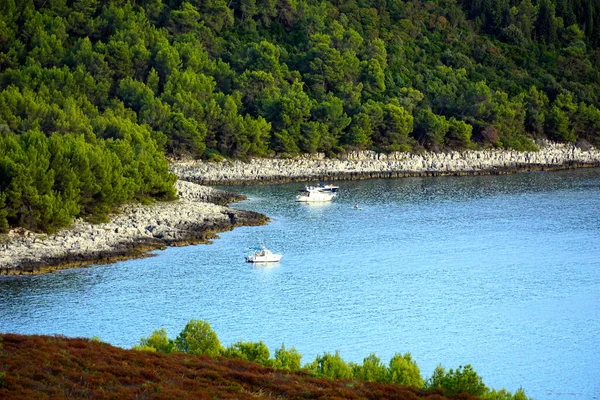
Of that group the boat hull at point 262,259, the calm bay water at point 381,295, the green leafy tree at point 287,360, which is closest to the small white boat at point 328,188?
the calm bay water at point 381,295

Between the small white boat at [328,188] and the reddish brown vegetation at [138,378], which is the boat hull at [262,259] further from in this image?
the small white boat at [328,188]

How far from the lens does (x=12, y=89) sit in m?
64.1

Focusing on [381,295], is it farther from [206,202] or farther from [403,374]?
[206,202]

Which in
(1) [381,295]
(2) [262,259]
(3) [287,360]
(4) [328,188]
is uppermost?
(4) [328,188]

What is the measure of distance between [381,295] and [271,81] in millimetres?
44500

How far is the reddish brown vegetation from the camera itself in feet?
55.4

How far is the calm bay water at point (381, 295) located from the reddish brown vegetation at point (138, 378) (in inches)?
296

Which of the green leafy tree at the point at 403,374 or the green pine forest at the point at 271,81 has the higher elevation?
the green pine forest at the point at 271,81

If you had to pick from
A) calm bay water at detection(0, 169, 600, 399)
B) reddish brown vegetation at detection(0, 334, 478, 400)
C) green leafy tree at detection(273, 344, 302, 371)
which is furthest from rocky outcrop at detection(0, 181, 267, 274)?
reddish brown vegetation at detection(0, 334, 478, 400)

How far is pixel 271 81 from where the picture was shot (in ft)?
253

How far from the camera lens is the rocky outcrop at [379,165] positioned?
65.9 meters

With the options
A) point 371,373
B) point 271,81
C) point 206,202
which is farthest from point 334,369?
point 271,81

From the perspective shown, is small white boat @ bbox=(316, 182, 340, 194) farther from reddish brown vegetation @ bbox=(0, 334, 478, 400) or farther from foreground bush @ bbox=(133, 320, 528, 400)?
reddish brown vegetation @ bbox=(0, 334, 478, 400)

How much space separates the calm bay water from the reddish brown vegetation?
24.7 feet
